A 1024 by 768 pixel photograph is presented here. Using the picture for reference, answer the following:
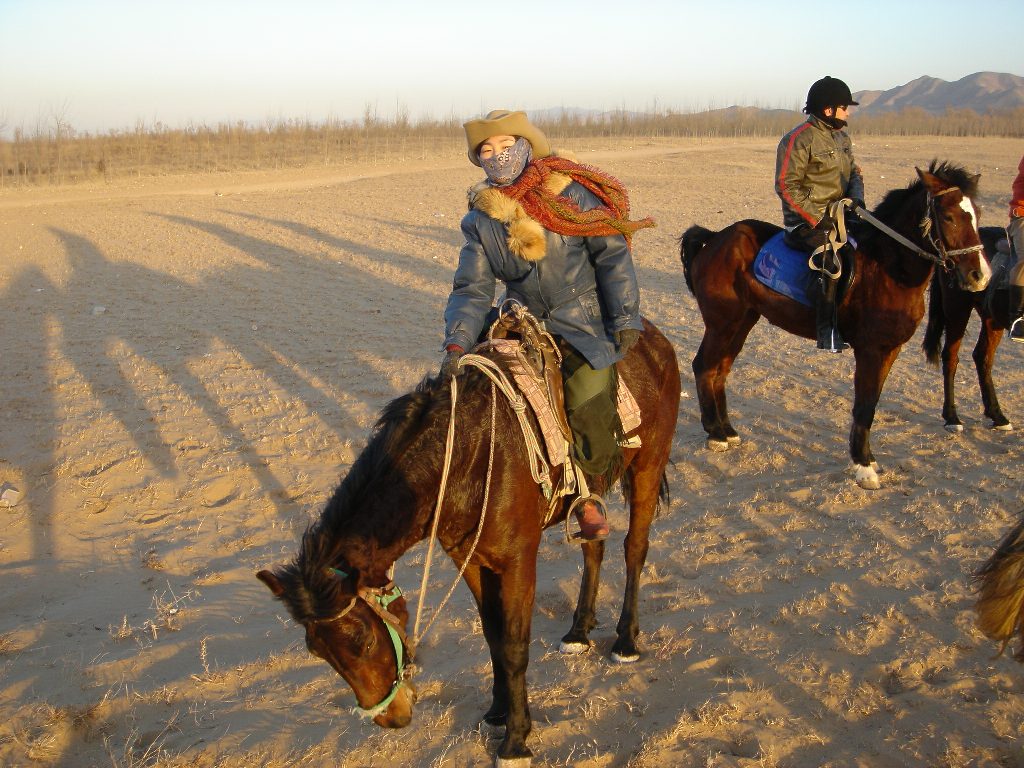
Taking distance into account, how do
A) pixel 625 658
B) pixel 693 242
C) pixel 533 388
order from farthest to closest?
pixel 693 242 → pixel 625 658 → pixel 533 388

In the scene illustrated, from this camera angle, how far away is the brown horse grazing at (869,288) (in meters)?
5.95

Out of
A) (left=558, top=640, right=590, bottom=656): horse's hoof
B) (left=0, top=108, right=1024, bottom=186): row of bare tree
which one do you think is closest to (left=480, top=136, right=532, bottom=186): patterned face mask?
(left=558, top=640, right=590, bottom=656): horse's hoof

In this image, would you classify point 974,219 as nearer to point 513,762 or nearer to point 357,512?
point 513,762

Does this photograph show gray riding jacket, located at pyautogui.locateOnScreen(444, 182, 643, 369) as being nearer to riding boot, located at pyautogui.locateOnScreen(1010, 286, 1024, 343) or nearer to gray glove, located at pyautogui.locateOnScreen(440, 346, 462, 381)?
gray glove, located at pyautogui.locateOnScreen(440, 346, 462, 381)

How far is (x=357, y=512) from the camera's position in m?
2.90

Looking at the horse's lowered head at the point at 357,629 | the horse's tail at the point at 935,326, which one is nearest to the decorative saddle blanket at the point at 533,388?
the horse's lowered head at the point at 357,629

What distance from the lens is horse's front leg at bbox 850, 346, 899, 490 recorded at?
19.7ft

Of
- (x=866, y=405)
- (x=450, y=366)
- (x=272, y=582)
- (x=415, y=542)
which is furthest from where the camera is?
(x=866, y=405)

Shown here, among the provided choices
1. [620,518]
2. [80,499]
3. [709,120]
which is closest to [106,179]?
[80,499]

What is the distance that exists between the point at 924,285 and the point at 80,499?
667 centimetres

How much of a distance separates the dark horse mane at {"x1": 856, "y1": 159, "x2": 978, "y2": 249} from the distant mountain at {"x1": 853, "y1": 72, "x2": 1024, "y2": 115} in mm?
97285

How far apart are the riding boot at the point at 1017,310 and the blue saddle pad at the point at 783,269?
1777 mm

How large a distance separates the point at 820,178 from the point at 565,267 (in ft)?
12.6

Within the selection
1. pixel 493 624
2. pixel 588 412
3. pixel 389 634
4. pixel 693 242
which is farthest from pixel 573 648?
pixel 693 242
